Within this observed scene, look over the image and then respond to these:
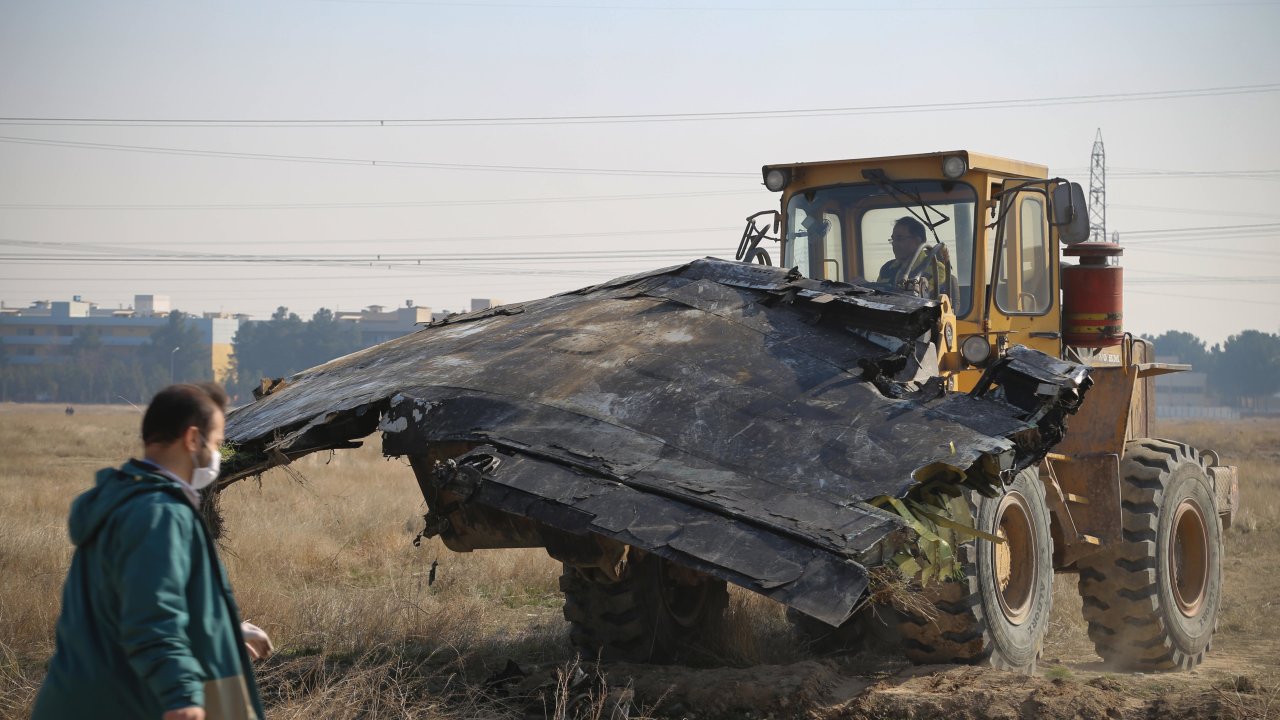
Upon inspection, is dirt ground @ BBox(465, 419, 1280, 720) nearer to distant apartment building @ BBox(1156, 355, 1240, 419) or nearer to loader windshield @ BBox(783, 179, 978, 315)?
loader windshield @ BBox(783, 179, 978, 315)

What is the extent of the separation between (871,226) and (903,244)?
1.02ft

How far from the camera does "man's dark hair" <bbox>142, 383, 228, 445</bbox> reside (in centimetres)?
351

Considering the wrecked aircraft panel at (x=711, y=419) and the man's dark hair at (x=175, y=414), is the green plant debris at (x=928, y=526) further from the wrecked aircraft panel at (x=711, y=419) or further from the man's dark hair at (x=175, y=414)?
the man's dark hair at (x=175, y=414)

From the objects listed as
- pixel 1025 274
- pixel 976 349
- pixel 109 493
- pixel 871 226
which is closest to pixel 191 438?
pixel 109 493

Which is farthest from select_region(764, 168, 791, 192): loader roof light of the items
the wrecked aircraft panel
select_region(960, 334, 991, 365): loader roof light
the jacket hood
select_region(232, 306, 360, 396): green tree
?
select_region(232, 306, 360, 396): green tree

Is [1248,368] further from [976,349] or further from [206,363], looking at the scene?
[976,349]

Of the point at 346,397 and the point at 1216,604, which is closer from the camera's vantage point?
the point at 346,397

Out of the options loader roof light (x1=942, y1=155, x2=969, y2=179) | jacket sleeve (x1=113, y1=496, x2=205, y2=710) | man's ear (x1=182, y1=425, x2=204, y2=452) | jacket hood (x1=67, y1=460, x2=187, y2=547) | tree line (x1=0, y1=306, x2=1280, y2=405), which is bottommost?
tree line (x1=0, y1=306, x2=1280, y2=405)

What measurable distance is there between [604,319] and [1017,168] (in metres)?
3.52

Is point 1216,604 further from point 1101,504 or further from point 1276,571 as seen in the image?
point 1276,571

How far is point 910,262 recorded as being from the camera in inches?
349

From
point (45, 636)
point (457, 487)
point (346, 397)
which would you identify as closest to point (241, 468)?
point (346, 397)

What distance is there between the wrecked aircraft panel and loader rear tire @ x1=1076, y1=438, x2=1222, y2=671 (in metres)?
2.98

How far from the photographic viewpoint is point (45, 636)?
8.55 m
